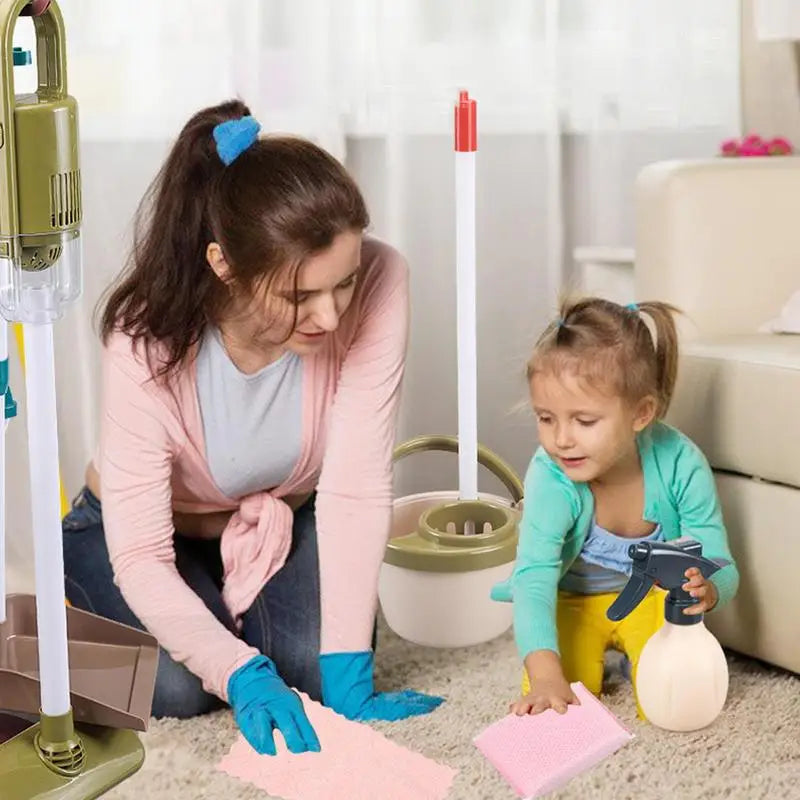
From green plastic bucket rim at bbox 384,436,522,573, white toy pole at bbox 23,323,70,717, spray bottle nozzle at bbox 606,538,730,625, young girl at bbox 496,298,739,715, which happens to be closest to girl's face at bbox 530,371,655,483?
young girl at bbox 496,298,739,715

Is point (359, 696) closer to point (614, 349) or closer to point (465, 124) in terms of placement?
point (614, 349)

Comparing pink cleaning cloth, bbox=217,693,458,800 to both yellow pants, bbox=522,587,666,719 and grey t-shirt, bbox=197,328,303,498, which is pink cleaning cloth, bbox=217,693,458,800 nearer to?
yellow pants, bbox=522,587,666,719

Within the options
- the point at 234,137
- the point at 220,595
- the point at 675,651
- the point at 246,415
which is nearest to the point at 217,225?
the point at 234,137

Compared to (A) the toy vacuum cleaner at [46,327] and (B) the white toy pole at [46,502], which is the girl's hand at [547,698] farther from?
(B) the white toy pole at [46,502]

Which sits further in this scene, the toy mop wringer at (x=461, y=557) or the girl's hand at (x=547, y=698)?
the toy mop wringer at (x=461, y=557)

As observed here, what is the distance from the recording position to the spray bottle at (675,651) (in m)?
1.48

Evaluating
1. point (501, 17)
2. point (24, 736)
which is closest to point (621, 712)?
point (24, 736)

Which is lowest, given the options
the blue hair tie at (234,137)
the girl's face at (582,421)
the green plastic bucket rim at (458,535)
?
the green plastic bucket rim at (458,535)

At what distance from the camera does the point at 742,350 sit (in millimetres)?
1644

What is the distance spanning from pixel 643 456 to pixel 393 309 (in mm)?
341

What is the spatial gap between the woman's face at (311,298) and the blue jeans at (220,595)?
313mm

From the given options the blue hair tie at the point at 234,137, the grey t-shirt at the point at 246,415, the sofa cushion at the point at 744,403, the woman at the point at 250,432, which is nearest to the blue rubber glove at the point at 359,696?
the woman at the point at 250,432

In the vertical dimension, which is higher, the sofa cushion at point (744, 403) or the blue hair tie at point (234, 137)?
the blue hair tie at point (234, 137)

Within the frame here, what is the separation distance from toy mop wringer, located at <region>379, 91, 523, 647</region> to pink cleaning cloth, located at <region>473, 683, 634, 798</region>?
0.35 meters
